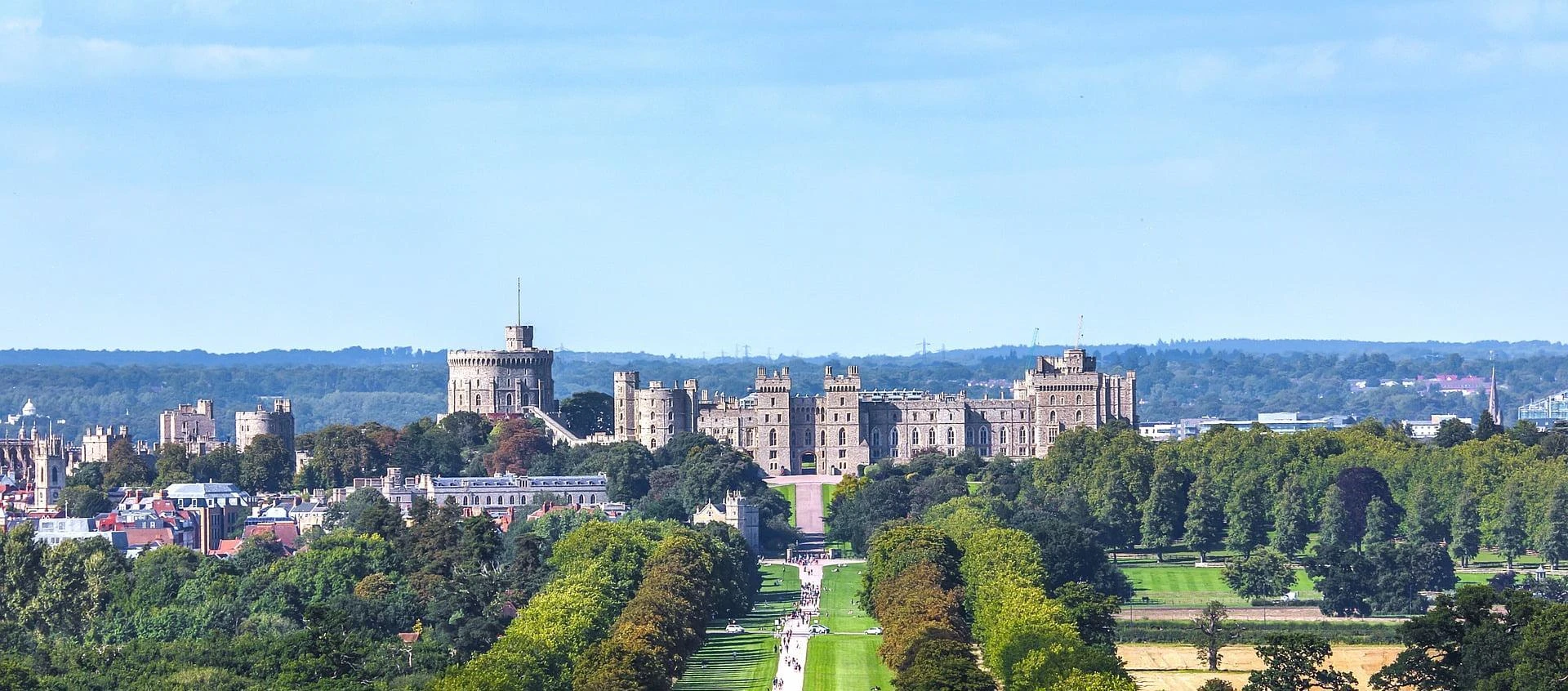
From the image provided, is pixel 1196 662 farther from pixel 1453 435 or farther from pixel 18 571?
pixel 1453 435

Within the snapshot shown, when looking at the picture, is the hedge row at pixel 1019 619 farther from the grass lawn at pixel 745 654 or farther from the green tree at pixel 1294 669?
the grass lawn at pixel 745 654

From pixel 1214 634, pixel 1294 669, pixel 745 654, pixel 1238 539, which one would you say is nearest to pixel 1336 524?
pixel 1238 539

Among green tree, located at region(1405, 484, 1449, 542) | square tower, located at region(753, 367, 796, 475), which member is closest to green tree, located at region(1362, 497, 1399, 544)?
green tree, located at region(1405, 484, 1449, 542)

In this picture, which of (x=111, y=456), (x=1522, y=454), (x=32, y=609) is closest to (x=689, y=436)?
(x=111, y=456)

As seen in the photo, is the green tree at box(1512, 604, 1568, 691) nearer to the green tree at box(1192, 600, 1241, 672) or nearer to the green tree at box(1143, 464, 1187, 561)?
the green tree at box(1192, 600, 1241, 672)

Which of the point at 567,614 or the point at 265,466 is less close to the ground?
the point at 265,466

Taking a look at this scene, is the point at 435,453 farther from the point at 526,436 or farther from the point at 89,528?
the point at 89,528
